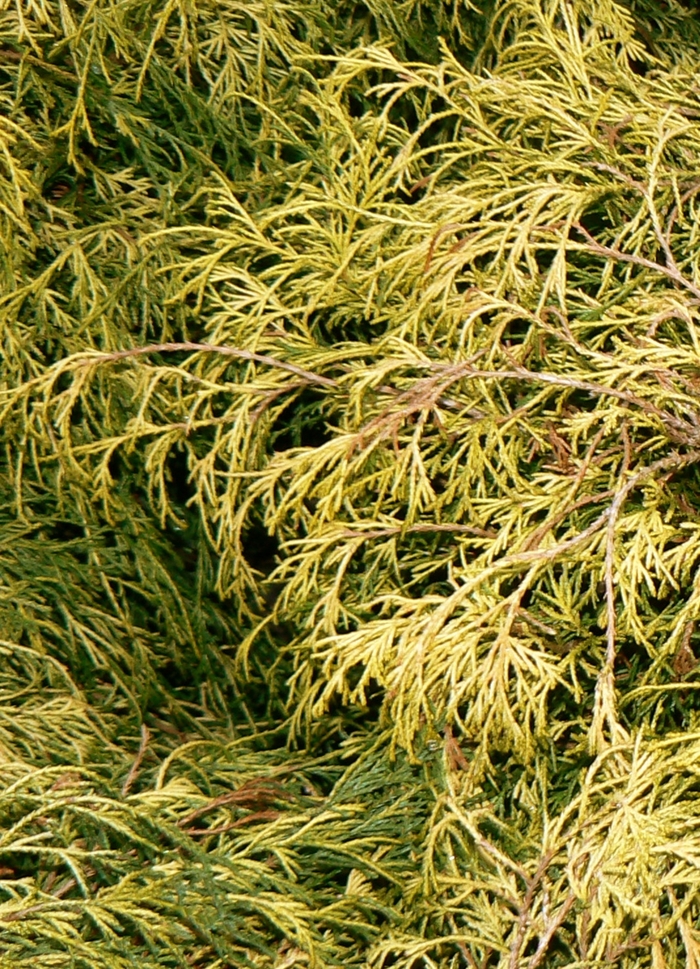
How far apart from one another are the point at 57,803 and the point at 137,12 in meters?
1.43

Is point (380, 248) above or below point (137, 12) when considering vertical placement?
below

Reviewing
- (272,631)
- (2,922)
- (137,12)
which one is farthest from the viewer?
(272,631)

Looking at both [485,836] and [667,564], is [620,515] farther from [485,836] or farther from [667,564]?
[485,836]

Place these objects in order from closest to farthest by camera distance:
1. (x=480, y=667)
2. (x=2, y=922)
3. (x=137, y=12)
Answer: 1. (x=2, y=922)
2. (x=480, y=667)
3. (x=137, y=12)

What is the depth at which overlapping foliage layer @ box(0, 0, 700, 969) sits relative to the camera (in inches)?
67.9

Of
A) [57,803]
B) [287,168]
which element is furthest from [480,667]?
[287,168]

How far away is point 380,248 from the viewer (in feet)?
6.59

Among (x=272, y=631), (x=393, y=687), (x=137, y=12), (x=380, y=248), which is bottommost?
(x=272, y=631)

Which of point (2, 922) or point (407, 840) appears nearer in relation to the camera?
point (2, 922)

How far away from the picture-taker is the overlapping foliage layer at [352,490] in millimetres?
1726

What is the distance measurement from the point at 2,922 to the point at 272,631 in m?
0.99

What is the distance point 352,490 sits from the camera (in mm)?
1893

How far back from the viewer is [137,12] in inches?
85.0

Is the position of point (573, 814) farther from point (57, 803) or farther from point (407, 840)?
point (57, 803)
